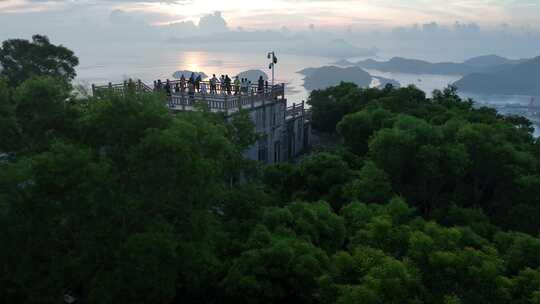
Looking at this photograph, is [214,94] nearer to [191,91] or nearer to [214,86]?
[214,86]

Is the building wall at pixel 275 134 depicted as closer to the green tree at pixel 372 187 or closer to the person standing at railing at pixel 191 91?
the person standing at railing at pixel 191 91

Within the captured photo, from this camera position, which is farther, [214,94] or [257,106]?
[257,106]

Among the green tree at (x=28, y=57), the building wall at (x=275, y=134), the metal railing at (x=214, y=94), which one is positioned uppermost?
the green tree at (x=28, y=57)

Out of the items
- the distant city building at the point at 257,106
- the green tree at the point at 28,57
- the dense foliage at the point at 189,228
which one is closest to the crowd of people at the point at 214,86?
the distant city building at the point at 257,106

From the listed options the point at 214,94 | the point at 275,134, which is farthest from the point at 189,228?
the point at 275,134

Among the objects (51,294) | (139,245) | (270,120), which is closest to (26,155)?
(51,294)
